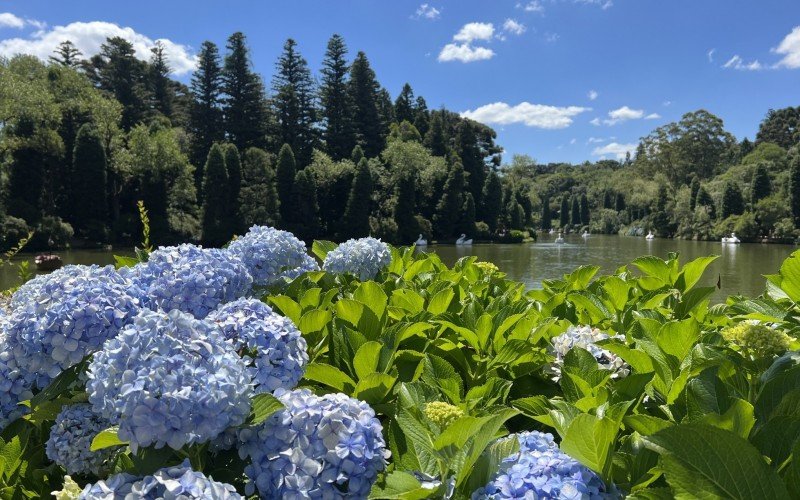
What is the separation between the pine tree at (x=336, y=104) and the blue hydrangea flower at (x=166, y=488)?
48.8 m

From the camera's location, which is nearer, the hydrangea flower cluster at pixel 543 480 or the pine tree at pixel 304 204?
the hydrangea flower cluster at pixel 543 480

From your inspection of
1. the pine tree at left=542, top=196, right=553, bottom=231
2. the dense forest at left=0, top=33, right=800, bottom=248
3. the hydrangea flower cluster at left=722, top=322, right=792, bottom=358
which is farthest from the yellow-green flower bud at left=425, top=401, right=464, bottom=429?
the pine tree at left=542, top=196, right=553, bottom=231

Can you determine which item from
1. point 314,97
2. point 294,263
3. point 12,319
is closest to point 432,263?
point 294,263

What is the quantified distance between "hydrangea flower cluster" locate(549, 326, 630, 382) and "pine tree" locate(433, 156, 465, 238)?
4419cm

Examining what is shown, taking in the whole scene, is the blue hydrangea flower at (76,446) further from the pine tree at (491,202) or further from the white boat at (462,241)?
the pine tree at (491,202)

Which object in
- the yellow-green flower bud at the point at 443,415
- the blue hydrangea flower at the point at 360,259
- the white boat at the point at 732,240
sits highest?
the blue hydrangea flower at the point at 360,259

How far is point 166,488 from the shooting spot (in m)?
0.87

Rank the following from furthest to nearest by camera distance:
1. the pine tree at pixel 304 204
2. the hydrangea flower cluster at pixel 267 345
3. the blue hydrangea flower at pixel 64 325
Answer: the pine tree at pixel 304 204 < the blue hydrangea flower at pixel 64 325 < the hydrangea flower cluster at pixel 267 345

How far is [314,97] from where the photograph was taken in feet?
161

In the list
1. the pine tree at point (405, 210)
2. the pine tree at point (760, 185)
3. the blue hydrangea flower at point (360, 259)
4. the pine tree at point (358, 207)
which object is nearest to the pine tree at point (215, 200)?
the pine tree at point (358, 207)

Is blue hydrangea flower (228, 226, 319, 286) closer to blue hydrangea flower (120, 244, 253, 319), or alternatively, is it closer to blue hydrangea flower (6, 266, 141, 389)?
blue hydrangea flower (120, 244, 253, 319)

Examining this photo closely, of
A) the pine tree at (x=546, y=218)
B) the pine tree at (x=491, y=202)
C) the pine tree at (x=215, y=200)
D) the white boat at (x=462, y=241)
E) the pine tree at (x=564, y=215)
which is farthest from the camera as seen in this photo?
the pine tree at (x=546, y=218)

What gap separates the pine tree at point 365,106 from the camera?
49.9 meters

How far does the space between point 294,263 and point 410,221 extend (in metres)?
40.3
